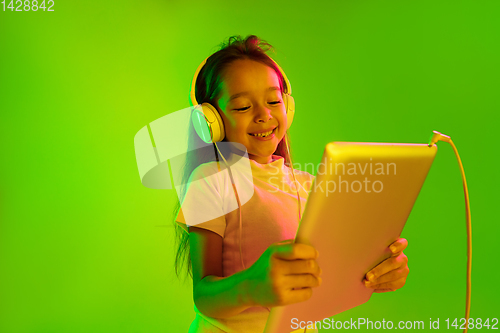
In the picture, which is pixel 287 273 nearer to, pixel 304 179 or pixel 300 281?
pixel 300 281

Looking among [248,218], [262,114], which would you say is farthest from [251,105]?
[248,218]

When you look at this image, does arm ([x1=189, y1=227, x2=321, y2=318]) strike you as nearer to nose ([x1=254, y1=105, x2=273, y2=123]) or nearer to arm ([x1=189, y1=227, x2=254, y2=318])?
arm ([x1=189, y1=227, x2=254, y2=318])

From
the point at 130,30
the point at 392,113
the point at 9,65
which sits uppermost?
the point at 130,30

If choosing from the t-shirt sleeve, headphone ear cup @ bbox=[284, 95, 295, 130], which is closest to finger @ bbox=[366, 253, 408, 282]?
the t-shirt sleeve

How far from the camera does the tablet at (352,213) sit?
0.41 metres

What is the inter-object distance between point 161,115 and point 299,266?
53.7 inches

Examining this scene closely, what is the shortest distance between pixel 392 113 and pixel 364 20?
488 mm

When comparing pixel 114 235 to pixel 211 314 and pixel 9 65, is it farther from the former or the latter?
pixel 211 314

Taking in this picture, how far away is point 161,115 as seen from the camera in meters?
1.66

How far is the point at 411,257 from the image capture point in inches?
68.5

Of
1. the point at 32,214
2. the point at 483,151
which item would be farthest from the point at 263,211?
the point at 483,151

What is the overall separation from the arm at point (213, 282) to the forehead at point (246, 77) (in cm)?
33

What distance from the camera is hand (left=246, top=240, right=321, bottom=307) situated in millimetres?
438

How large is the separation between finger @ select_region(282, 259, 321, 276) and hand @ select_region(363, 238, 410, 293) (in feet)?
0.60
